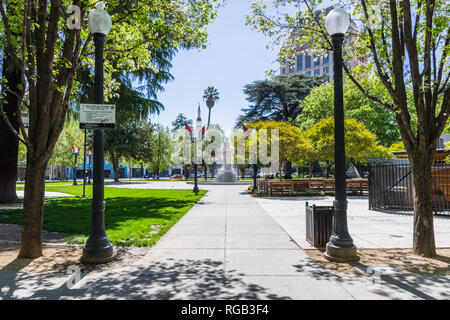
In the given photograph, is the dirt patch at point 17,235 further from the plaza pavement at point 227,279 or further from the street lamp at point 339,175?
the street lamp at point 339,175

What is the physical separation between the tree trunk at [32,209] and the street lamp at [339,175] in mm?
5627

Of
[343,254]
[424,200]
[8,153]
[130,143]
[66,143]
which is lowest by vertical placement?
[343,254]

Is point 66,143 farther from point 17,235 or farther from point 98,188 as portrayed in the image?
point 98,188

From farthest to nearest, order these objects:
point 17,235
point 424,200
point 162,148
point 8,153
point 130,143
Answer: point 162,148, point 130,143, point 8,153, point 17,235, point 424,200

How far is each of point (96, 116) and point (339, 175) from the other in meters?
4.72

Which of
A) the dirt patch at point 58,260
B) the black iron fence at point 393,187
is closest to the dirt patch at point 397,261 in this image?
the dirt patch at point 58,260

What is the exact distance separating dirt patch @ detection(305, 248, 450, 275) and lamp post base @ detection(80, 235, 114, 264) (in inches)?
153

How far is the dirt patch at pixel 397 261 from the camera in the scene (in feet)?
16.2

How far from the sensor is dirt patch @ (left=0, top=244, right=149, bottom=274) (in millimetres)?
5004

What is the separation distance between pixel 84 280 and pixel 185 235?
3.40 meters

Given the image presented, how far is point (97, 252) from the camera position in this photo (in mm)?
5309

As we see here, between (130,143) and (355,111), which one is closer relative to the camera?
(355,111)

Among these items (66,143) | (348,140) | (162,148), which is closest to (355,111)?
(348,140)
